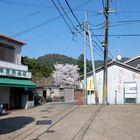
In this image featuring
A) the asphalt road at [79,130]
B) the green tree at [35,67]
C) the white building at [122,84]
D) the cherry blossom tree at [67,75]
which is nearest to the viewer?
the asphalt road at [79,130]

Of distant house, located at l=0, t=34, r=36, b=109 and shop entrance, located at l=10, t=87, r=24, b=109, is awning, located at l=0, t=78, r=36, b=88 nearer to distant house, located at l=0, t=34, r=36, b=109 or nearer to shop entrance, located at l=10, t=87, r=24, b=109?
distant house, located at l=0, t=34, r=36, b=109

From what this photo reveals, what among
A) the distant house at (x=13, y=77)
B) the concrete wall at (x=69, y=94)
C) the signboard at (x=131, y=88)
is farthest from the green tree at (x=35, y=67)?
the distant house at (x=13, y=77)

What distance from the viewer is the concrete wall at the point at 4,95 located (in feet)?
115

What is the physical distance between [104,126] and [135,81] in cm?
2772

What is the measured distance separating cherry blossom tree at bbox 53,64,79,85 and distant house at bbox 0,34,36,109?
219ft

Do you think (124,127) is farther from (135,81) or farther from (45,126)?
(135,81)

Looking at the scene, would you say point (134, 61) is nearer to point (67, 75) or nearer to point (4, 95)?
point (4, 95)

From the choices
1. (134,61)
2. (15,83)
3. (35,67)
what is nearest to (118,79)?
(134,61)

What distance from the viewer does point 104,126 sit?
20.3m

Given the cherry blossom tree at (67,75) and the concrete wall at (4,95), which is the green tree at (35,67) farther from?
the concrete wall at (4,95)

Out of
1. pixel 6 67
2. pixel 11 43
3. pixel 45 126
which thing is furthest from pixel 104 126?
pixel 11 43

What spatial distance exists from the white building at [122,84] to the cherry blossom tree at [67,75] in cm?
5674

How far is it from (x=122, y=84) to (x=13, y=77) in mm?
17529

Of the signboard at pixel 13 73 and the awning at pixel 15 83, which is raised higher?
the signboard at pixel 13 73
